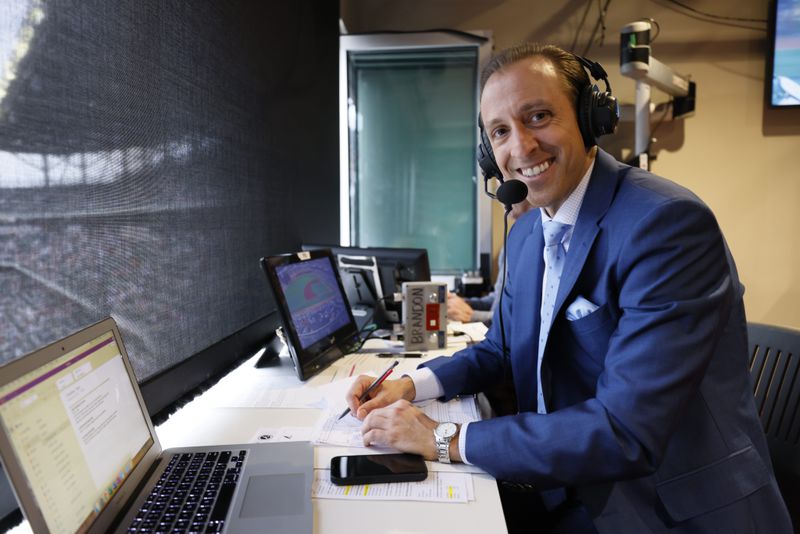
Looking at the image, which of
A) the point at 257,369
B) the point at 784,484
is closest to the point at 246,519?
the point at 257,369

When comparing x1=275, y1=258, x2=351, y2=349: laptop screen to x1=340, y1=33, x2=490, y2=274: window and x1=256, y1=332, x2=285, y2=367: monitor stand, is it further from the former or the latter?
x1=340, y1=33, x2=490, y2=274: window

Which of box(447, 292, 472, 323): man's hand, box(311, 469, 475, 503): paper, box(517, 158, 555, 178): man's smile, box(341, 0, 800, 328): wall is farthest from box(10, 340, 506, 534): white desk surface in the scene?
box(341, 0, 800, 328): wall

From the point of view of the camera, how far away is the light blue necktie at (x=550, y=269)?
3.77 ft

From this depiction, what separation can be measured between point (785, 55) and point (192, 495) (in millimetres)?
3864

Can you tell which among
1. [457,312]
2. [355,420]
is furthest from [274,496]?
[457,312]

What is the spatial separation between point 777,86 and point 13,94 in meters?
3.81

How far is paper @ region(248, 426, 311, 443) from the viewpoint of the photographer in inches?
39.7

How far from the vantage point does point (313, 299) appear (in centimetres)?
154

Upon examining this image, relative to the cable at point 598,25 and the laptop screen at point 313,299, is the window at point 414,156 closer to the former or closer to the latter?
the cable at point 598,25

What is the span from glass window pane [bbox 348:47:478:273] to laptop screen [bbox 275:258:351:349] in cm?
190

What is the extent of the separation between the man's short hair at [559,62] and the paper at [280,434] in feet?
2.84

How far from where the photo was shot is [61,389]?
24.6 inches

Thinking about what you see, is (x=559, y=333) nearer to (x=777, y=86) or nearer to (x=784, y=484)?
(x=784, y=484)

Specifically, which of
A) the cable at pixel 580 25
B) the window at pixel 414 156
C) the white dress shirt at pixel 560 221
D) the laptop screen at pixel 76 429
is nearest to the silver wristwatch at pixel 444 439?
the white dress shirt at pixel 560 221
